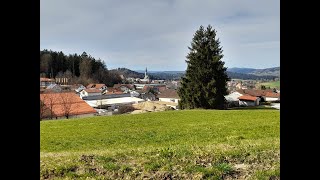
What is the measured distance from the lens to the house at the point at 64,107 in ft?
116

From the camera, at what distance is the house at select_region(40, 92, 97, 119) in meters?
35.3

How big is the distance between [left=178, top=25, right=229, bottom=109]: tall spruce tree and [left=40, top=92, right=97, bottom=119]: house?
36.3 feet

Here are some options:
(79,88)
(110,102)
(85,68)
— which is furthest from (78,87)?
(110,102)

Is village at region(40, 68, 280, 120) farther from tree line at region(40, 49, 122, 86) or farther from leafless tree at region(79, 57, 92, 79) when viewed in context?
leafless tree at region(79, 57, 92, 79)

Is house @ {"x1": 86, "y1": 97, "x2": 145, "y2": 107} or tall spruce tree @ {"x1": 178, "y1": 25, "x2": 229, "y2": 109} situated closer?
tall spruce tree @ {"x1": 178, "y1": 25, "x2": 229, "y2": 109}

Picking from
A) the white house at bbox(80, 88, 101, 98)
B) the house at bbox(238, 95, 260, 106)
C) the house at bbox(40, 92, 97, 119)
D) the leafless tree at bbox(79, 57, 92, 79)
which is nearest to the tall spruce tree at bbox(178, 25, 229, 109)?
the house at bbox(40, 92, 97, 119)

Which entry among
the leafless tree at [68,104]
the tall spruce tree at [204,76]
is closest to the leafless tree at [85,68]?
the leafless tree at [68,104]

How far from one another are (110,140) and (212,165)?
6472 millimetres

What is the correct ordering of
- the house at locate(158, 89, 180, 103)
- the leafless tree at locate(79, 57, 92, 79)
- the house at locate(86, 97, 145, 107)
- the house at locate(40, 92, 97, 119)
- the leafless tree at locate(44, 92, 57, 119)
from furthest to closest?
1. the leafless tree at locate(79, 57, 92, 79)
2. the house at locate(158, 89, 180, 103)
3. the house at locate(86, 97, 145, 107)
4. the house at locate(40, 92, 97, 119)
5. the leafless tree at locate(44, 92, 57, 119)

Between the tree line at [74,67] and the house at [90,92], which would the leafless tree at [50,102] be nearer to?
the house at [90,92]

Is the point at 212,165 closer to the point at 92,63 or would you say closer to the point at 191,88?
the point at 191,88
